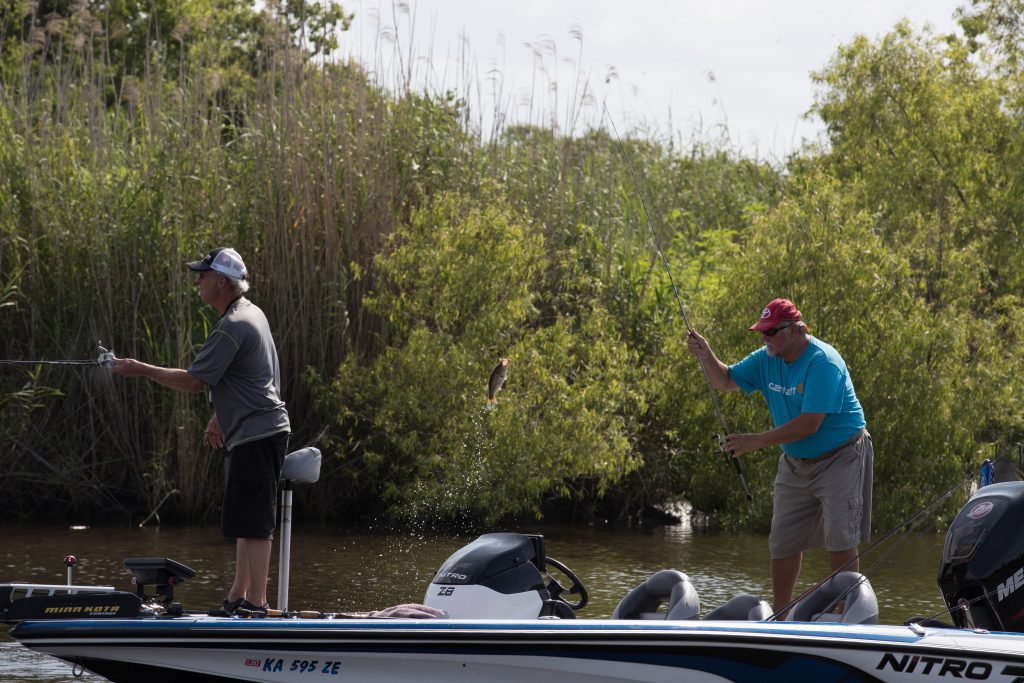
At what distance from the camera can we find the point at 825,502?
6906 millimetres

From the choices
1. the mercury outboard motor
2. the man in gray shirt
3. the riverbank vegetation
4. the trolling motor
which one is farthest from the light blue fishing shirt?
the riverbank vegetation

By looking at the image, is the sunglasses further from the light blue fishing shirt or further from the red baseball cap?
the light blue fishing shirt

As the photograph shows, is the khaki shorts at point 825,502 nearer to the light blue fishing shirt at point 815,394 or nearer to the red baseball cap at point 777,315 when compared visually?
the light blue fishing shirt at point 815,394

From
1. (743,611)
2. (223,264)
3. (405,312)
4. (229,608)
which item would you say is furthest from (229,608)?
(405,312)

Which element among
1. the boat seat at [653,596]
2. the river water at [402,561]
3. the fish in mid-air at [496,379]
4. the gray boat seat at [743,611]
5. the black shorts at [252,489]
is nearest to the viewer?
the gray boat seat at [743,611]

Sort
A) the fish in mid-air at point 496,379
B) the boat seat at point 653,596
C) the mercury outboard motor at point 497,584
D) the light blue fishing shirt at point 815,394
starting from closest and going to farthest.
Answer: the boat seat at point 653,596, the mercury outboard motor at point 497,584, the light blue fishing shirt at point 815,394, the fish in mid-air at point 496,379

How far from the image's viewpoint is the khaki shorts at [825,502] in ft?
22.5

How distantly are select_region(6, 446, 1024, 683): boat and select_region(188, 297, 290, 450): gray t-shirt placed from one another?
2.68 feet

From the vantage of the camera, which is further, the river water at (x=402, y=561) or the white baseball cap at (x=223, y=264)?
the river water at (x=402, y=561)

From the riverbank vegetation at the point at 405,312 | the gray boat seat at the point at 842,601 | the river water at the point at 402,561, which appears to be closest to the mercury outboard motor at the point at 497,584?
the gray boat seat at the point at 842,601

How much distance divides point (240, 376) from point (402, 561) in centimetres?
453

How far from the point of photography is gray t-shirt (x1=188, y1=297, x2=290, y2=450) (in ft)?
21.3

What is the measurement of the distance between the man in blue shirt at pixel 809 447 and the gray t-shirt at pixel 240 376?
2.25 meters

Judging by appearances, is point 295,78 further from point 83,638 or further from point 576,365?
point 83,638
